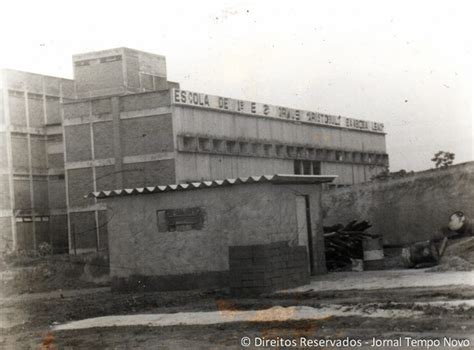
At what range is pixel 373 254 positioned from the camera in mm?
20688

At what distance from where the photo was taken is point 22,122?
4222 cm

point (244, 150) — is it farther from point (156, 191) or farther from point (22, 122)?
point (156, 191)

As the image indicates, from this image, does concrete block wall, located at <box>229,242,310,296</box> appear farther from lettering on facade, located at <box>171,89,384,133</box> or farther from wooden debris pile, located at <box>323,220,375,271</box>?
lettering on facade, located at <box>171,89,384,133</box>

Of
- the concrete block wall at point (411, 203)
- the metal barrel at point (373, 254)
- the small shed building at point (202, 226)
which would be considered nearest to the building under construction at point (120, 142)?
the concrete block wall at point (411, 203)

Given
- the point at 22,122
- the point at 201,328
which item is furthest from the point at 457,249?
the point at 22,122

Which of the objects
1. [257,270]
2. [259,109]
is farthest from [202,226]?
[259,109]

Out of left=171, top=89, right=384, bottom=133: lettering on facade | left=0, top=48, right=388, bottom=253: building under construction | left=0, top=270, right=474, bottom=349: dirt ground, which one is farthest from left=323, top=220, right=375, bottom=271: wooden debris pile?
left=171, top=89, right=384, bottom=133: lettering on facade

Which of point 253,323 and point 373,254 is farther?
point 373,254

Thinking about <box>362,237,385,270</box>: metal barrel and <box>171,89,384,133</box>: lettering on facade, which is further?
<box>171,89,384,133</box>: lettering on facade

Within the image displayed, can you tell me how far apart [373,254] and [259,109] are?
19.2 m

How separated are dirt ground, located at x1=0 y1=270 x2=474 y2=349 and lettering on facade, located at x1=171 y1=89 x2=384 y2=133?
18.5 metres

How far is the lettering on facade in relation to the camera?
34.6 meters

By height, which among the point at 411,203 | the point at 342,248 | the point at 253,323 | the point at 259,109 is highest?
the point at 259,109

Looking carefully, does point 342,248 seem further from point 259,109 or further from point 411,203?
point 259,109
